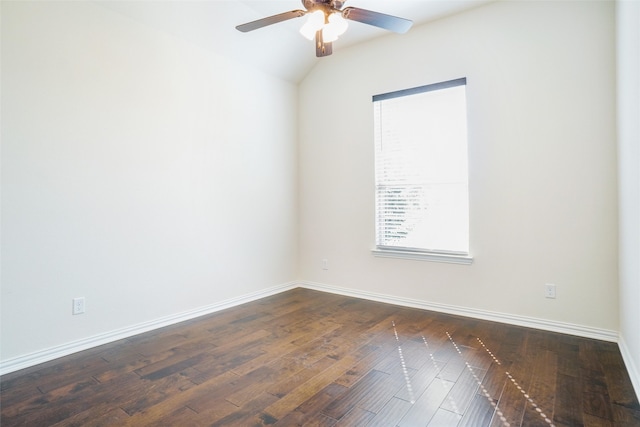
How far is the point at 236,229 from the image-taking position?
376cm

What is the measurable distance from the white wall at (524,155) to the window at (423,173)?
0.34 ft

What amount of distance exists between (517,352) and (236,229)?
2787 millimetres

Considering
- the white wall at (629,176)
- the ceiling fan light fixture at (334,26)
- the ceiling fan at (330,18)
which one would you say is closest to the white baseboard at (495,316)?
the white wall at (629,176)

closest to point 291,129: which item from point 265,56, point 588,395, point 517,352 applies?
point 265,56

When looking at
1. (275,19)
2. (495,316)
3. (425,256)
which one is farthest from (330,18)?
(495,316)

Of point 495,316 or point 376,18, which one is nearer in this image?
point 376,18

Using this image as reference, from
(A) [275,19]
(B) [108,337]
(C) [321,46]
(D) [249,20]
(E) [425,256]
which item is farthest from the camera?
(E) [425,256]

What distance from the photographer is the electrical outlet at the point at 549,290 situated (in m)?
2.87

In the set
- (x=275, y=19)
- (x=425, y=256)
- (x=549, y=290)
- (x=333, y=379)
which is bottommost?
(x=333, y=379)

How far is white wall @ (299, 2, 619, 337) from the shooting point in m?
2.69

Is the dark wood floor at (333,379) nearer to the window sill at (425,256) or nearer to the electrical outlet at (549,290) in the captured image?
the electrical outlet at (549,290)

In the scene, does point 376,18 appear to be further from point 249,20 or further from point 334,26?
point 249,20

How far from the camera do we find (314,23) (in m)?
2.21

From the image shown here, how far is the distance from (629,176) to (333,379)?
7.34ft
